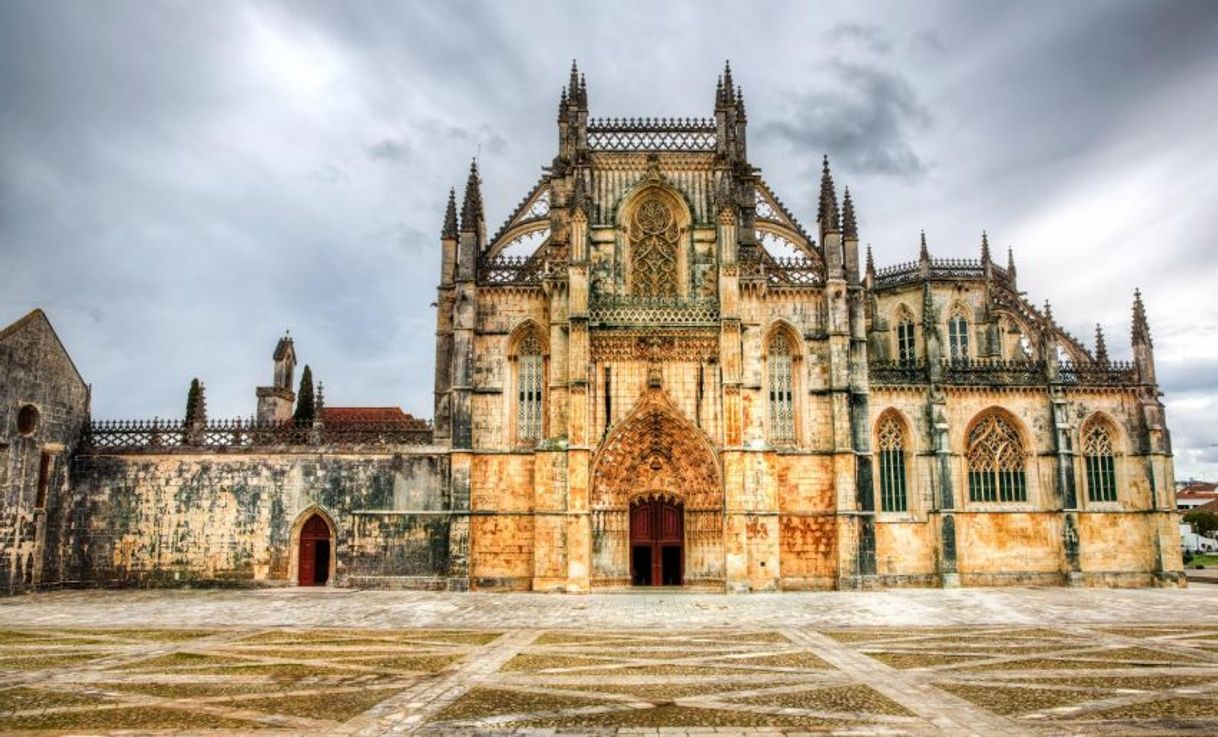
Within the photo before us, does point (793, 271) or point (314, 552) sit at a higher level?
point (793, 271)

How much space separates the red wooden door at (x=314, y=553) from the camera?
32219 mm

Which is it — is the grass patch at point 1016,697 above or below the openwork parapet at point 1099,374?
below

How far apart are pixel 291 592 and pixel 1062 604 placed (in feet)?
87.0

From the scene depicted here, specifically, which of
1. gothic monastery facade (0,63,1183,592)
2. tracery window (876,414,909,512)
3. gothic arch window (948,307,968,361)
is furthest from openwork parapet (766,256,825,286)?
gothic arch window (948,307,968,361)

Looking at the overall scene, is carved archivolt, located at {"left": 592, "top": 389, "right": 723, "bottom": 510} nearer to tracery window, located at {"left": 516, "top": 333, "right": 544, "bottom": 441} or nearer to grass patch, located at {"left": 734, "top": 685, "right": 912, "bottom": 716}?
tracery window, located at {"left": 516, "top": 333, "right": 544, "bottom": 441}

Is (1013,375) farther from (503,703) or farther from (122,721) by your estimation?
(122,721)

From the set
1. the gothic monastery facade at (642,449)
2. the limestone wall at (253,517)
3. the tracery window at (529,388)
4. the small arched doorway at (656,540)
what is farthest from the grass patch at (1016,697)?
the tracery window at (529,388)

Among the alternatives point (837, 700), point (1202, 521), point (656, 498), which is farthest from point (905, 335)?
point (1202, 521)

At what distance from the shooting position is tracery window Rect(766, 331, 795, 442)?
3359cm

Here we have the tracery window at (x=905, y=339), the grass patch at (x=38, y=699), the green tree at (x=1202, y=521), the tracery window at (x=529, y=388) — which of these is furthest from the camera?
the green tree at (x=1202, y=521)

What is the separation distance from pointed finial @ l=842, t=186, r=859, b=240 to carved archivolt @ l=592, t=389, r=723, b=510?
10.8 metres

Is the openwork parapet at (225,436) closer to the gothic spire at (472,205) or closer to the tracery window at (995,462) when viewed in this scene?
the gothic spire at (472,205)

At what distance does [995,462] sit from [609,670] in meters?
26.8

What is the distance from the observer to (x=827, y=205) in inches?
1374
